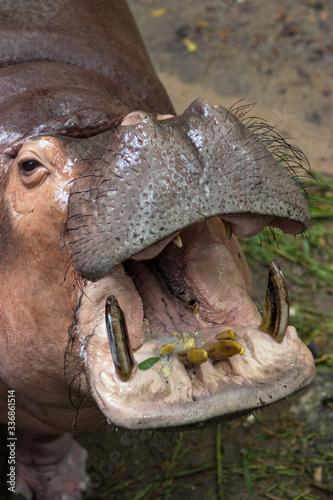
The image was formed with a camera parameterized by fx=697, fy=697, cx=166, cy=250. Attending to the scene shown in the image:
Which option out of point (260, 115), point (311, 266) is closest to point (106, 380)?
point (311, 266)

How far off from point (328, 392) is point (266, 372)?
178 cm

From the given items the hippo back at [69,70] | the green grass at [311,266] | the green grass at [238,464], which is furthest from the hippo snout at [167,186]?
the green grass at [311,266]

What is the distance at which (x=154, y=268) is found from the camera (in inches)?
98.7

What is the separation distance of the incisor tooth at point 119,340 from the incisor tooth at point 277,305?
48 centimetres

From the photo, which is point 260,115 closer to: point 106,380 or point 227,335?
point 227,335

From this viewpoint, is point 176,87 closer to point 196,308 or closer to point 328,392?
point 328,392

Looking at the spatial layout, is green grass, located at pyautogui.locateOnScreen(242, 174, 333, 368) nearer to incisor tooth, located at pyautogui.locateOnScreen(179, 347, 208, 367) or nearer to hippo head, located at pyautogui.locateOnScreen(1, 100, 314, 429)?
hippo head, located at pyautogui.locateOnScreen(1, 100, 314, 429)

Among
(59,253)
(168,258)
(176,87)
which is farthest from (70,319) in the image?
(176,87)

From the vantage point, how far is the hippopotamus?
1997 millimetres

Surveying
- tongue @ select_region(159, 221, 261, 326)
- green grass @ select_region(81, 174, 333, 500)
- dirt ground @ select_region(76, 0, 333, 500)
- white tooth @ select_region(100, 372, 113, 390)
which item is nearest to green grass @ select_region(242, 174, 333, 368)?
dirt ground @ select_region(76, 0, 333, 500)

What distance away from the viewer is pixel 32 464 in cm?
360

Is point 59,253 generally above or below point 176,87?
above

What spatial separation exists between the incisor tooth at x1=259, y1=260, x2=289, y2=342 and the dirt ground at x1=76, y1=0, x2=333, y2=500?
1.88ft

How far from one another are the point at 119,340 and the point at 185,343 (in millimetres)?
341
